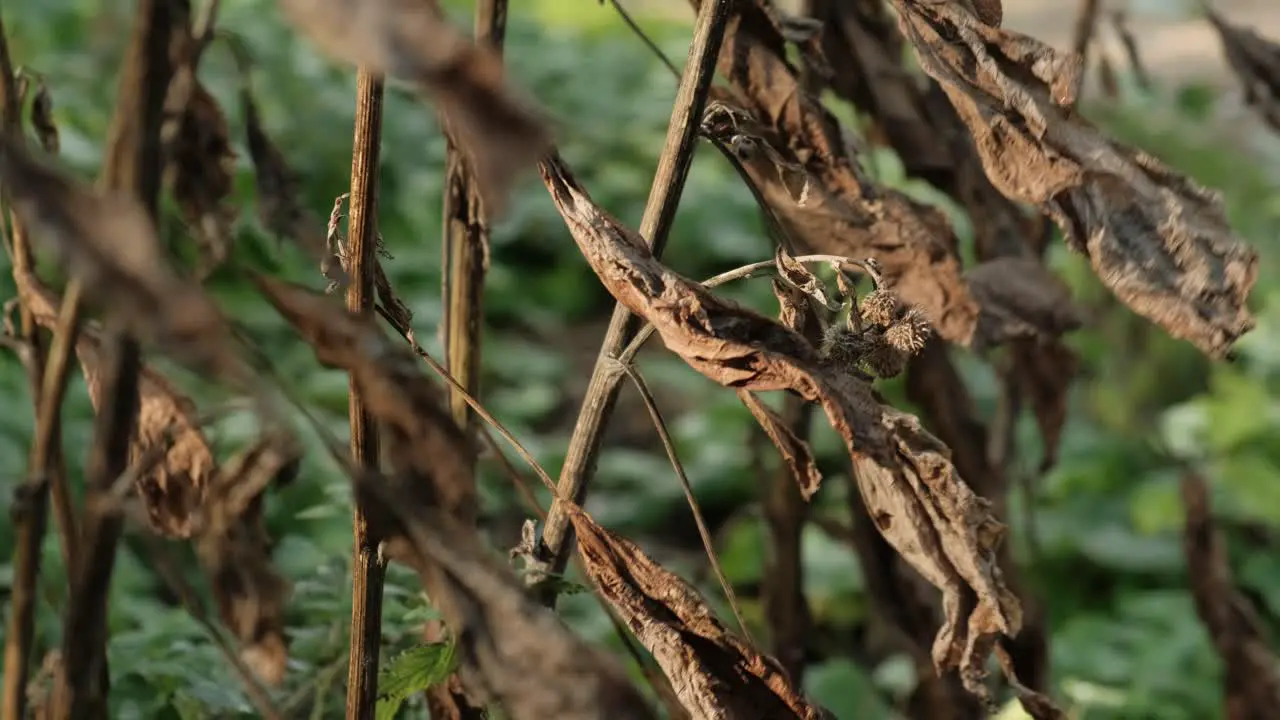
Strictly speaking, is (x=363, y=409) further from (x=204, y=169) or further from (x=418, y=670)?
(x=204, y=169)

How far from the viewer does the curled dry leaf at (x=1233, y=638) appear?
1685mm

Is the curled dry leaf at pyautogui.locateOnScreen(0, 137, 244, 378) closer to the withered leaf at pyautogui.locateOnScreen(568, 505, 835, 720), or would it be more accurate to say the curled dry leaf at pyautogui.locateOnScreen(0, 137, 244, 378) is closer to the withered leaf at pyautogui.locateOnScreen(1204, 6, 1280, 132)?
the withered leaf at pyautogui.locateOnScreen(568, 505, 835, 720)

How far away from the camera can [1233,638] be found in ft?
5.56

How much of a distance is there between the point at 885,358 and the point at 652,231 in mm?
168

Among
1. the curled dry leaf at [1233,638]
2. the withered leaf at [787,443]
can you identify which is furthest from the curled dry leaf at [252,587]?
the curled dry leaf at [1233,638]

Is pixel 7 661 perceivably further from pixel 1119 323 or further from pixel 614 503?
pixel 1119 323

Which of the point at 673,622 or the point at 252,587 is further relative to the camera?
the point at 252,587

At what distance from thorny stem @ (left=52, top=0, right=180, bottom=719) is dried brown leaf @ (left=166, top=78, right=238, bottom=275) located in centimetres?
59

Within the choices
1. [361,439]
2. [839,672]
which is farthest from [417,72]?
[839,672]

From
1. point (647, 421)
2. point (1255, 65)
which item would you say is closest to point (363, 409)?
point (1255, 65)

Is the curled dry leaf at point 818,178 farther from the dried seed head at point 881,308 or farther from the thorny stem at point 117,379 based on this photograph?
the thorny stem at point 117,379

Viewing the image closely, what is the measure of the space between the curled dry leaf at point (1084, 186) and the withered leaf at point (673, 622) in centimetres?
32

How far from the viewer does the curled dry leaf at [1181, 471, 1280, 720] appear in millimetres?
1685

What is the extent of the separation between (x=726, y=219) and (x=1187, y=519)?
2.15 m
